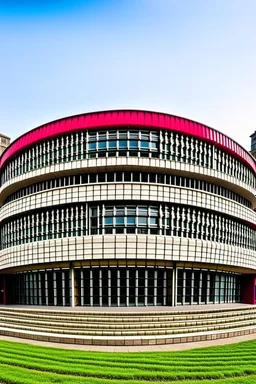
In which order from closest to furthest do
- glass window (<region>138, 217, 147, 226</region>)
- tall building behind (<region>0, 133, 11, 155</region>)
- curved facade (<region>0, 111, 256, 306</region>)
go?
curved facade (<region>0, 111, 256, 306</region>), glass window (<region>138, 217, 147, 226</region>), tall building behind (<region>0, 133, 11, 155</region>)

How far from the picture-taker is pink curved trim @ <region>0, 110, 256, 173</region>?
71.2 feet

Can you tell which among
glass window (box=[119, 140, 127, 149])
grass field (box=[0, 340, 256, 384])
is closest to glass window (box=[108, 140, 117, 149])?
glass window (box=[119, 140, 127, 149])

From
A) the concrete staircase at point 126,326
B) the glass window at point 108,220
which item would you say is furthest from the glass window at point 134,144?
the concrete staircase at point 126,326

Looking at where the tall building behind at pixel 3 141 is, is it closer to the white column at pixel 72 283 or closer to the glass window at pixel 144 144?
the glass window at pixel 144 144

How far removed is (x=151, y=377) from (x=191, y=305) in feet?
43.9

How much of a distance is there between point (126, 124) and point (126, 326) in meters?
13.3

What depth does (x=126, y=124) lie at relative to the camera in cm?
2152

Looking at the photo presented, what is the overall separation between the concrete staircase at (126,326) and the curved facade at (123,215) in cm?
351

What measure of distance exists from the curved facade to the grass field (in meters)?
8.27

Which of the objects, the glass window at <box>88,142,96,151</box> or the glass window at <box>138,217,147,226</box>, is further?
the glass window at <box>88,142,96,151</box>

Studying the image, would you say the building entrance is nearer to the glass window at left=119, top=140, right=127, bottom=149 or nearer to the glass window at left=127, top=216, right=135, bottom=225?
the glass window at left=127, top=216, right=135, bottom=225

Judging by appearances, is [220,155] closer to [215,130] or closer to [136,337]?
[215,130]

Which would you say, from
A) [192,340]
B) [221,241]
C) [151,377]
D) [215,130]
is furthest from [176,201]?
[151,377]

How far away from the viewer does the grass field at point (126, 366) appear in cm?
884
